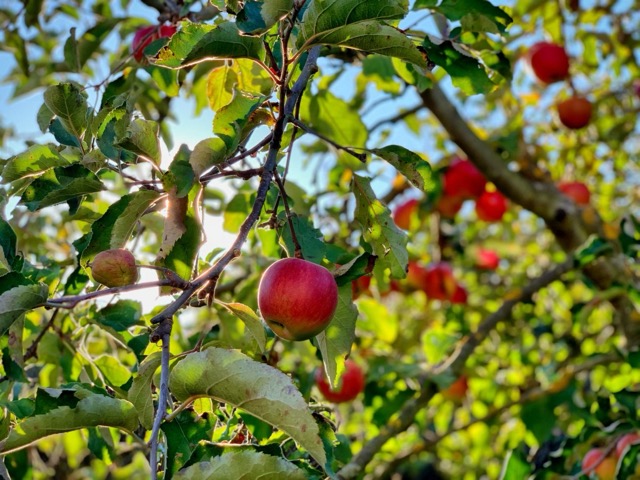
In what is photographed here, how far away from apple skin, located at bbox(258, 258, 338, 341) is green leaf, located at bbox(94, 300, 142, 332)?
0.38 m

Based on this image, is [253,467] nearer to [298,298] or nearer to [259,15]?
[298,298]

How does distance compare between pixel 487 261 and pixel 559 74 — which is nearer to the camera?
pixel 559 74

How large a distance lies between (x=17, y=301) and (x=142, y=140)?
23cm

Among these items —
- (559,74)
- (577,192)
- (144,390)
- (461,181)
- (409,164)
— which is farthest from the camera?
(559,74)

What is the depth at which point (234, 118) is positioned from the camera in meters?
0.82

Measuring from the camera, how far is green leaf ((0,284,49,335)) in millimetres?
733

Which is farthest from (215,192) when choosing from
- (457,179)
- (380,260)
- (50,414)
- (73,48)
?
(50,414)

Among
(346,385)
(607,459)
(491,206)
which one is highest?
(491,206)

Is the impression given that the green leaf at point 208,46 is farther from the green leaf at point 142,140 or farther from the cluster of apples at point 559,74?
the cluster of apples at point 559,74

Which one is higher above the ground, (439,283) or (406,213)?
(406,213)

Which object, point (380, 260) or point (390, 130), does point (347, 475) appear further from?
point (390, 130)

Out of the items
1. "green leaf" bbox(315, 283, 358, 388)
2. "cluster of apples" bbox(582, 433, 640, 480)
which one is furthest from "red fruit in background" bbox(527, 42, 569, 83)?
"green leaf" bbox(315, 283, 358, 388)

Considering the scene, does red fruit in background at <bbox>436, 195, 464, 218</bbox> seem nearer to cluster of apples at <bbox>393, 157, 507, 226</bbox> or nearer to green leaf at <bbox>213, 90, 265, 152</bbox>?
cluster of apples at <bbox>393, 157, 507, 226</bbox>

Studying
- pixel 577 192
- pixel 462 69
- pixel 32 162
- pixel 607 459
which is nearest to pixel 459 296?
pixel 577 192
